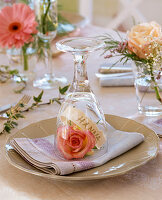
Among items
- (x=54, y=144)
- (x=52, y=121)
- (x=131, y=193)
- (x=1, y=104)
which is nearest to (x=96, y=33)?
(x=1, y=104)

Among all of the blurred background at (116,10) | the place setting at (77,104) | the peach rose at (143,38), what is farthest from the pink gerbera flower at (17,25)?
the blurred background at (116,10)

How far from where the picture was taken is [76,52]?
83 centimetres

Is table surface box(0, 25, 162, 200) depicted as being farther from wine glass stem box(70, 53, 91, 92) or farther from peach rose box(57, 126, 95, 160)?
wine glass stem box(70, 53, 91, 92)

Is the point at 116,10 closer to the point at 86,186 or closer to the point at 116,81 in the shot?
the point at 116,81

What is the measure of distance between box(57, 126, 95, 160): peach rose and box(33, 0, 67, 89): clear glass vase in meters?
0.58

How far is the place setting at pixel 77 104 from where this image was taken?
2.76 ft

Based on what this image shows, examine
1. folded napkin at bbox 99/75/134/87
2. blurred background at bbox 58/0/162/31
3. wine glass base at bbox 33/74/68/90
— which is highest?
folded napkin at bbox 99/75/134/87

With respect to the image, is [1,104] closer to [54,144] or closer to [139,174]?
[54,144]

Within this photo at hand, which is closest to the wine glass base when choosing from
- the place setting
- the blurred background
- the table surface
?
the place setting

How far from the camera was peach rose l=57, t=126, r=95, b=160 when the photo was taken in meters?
0.85

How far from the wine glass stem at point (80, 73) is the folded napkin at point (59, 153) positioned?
144 mm

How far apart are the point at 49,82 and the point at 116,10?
2.88 m

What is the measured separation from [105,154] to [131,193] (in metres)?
0.12

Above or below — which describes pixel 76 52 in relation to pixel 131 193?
above
